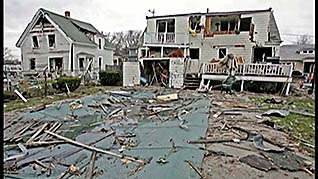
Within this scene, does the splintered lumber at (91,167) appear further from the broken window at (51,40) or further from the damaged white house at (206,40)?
the broken window at (51,40)

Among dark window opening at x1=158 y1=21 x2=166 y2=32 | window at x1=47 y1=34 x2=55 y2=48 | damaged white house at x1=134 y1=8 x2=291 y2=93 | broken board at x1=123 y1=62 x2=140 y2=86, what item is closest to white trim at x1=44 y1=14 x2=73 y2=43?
window at x1=47 y1=34 x2=55 y2=48

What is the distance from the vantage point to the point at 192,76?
15.8 metres

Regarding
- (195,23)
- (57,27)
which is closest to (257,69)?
(195,23)

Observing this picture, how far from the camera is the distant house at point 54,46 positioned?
18.7m

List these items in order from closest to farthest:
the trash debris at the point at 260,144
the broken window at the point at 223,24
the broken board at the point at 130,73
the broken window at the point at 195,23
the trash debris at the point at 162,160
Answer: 1. the trash debris at the point at 162,160
2. the trash debris at the point at 260,144
3. the broken board at the point at 130,73
4. the broken window at the point at 223,24
5. the broken window at the point at 195,23

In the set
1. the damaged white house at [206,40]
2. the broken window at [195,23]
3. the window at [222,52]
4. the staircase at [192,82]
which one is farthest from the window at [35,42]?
the window at [222,52]

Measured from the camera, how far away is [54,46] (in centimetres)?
1905

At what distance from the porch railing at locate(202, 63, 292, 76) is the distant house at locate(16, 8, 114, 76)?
10025mm

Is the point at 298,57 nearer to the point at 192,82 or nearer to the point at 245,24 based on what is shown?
the point at 245,24

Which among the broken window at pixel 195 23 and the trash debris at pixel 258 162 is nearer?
the trash debris at pixel 258 162

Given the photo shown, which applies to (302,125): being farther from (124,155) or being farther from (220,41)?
(220,41)

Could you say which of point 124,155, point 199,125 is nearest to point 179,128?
point 199,125

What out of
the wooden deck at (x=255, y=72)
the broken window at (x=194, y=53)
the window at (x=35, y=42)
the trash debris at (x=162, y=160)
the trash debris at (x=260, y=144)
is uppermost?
the window at (x=35, y=42)

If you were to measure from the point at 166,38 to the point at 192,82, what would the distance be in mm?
4181
